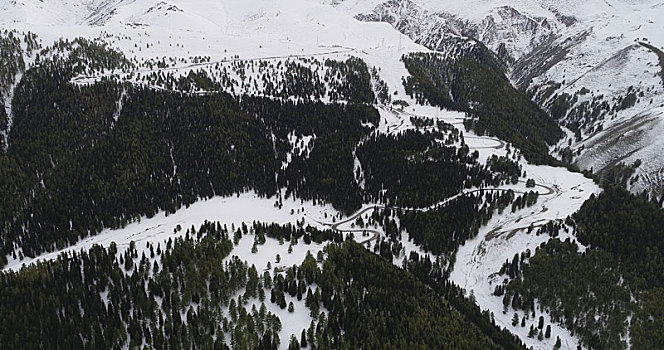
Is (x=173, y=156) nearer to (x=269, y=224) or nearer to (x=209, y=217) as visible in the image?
(x=209, y=217)

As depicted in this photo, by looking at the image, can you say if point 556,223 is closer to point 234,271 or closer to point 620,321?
point 620,321

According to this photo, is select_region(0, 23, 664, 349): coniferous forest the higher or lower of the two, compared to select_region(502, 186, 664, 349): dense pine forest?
higher

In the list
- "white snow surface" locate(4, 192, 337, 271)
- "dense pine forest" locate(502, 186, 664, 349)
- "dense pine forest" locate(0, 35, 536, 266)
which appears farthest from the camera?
"dense pine forest" locate(0, 35, 536, 266)

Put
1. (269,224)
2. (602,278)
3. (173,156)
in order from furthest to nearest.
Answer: (173,156) → (269,224) → (602,278)

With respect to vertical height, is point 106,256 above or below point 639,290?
above

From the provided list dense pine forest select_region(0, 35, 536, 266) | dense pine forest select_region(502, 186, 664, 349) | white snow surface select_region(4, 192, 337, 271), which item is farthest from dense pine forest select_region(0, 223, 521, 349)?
dense pine forest select_region(0, 35, 536, 266)

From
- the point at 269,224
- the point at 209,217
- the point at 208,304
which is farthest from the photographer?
the point at 209,217

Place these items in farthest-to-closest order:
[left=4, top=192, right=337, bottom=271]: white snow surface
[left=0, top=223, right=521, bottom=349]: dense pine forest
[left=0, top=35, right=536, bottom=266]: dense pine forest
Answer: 1. [left=0, top=35, right=536, bottom=266]: dense pine forest
2. [left=4, top=192, right=337, bottom=271]: white snow surface
3. [left=0, top=223, right=521, bottom=349]: dense pine forest

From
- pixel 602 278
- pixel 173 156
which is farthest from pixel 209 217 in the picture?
pixel 602 278

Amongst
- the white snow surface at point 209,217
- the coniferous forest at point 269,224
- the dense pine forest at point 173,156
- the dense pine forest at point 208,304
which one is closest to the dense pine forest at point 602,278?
the coniferous forest at point 269,224

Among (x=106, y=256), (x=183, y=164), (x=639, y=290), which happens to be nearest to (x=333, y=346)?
(x=106, y=256)

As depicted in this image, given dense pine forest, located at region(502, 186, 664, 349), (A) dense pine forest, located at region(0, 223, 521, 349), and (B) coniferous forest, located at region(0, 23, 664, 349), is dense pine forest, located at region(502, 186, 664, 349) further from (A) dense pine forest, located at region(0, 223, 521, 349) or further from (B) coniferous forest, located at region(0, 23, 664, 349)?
(A) dense pine forest, located at region(0, 223, 521, 349)
